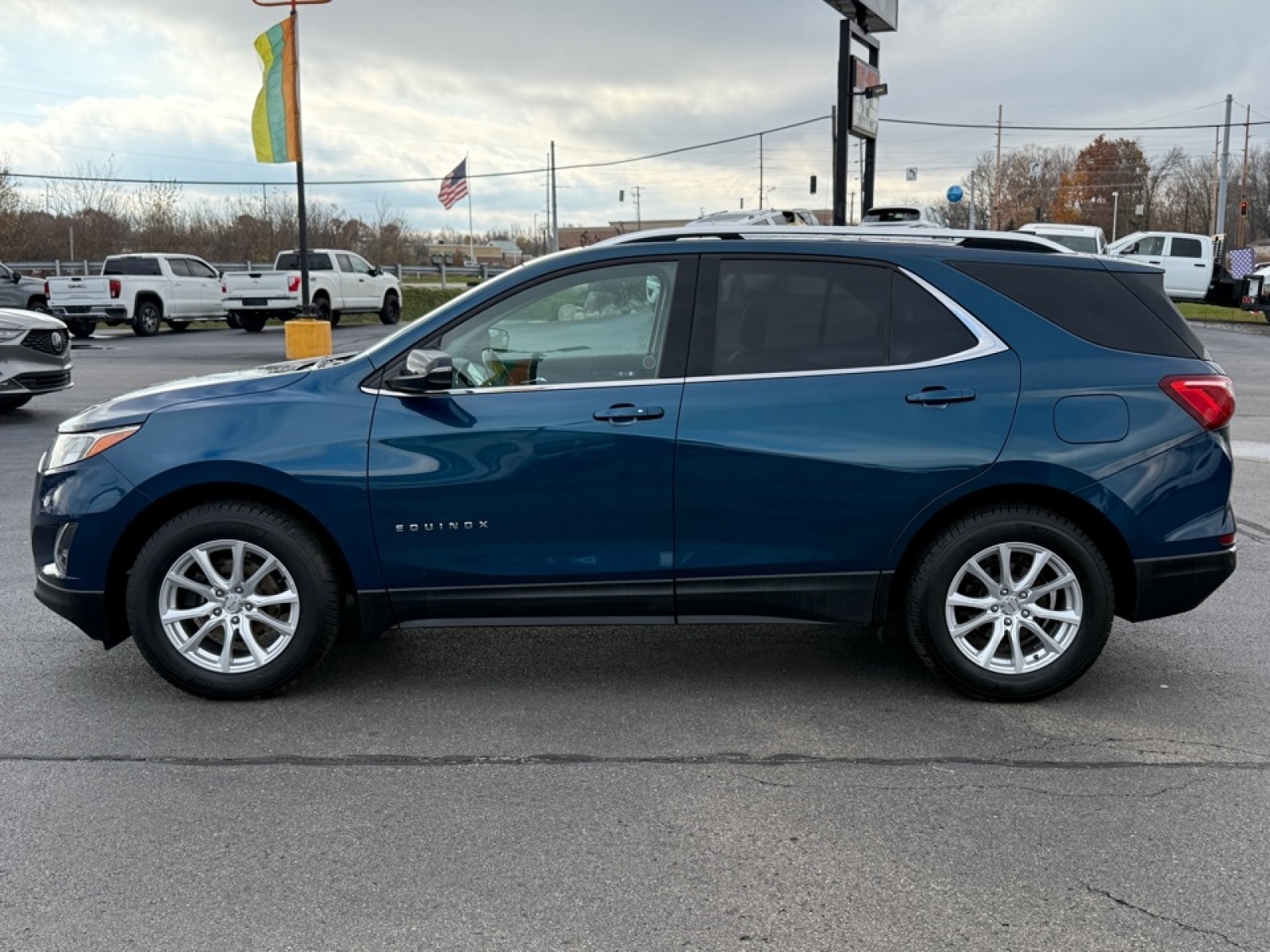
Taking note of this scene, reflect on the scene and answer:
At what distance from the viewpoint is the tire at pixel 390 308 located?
32250mm

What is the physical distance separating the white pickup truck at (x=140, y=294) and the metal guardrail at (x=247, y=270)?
3.18 meters

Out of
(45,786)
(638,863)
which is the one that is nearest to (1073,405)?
(638,863)

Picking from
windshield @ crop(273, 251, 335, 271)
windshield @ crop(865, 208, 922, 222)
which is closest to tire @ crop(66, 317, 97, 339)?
windshield @ crop(273, 251, 335, 271)

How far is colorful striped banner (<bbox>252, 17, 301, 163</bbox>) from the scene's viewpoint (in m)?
20.0

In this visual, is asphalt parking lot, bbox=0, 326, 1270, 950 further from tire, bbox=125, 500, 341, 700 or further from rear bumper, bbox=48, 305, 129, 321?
rear bumper, bbox=48, 305, 129, 321

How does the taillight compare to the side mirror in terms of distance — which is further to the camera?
the taillight

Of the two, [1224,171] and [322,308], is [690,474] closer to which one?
[322,308]

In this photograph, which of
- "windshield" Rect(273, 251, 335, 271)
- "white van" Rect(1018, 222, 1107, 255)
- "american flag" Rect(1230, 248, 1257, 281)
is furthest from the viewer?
"american flag" Rect(1230, 248, 1257, 281)

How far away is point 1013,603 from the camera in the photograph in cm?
450

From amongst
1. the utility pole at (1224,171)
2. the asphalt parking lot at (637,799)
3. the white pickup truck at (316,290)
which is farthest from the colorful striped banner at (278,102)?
the utility pole at (1224,171)

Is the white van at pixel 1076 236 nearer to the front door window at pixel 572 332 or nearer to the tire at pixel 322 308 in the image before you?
the tire at pixel 322 308

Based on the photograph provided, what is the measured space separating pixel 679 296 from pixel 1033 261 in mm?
1445

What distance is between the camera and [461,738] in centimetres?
421

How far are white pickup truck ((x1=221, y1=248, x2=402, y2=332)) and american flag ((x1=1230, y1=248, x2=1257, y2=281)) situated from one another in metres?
25.9
